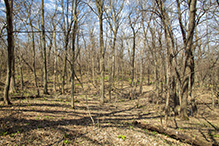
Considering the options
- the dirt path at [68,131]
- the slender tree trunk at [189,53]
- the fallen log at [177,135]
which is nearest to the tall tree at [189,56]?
the slender tree trunk at [189,53]

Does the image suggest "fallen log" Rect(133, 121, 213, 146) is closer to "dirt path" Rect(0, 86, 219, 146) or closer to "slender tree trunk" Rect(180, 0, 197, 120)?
"dirt path" Rect(0, 86, 219, 146)

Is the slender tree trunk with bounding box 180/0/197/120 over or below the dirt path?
over

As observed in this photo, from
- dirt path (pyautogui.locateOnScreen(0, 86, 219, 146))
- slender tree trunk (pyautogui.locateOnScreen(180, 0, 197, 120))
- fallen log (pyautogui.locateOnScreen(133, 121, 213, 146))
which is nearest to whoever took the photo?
dirt path (pyautogui.locateOnScreen(0, 86, 219, 146))

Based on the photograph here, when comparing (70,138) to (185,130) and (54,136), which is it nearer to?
(54,136)

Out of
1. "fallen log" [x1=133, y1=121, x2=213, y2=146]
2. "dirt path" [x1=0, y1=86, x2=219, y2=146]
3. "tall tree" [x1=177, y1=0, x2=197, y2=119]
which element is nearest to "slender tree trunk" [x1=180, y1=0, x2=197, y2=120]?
"tall tree" [x1=177, y1=0, x2=197, y2=119]

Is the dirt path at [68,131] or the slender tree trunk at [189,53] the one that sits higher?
the slender tree trunk at [189,53]

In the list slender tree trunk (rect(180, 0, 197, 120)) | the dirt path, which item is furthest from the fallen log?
slender tree trunk (rect(180, 0, 197, 120))

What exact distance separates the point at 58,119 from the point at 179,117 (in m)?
7.06

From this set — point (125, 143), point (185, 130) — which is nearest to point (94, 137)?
point (125, 143)

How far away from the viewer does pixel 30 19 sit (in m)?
12.1

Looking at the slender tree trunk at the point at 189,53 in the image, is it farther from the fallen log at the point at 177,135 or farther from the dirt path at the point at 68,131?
the fallen log at the point at 177,135

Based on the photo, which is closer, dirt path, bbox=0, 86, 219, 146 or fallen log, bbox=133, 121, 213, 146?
dirt path, bbox=0, 86, 219, 146

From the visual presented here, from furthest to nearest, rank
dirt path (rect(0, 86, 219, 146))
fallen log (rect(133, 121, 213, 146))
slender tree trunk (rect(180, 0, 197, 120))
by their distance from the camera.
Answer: slender tree trunk (rect(180, 0, 197, 120)), fallen log (rect(133, 121, 213, 146)), dirt path (rect(0, 86, 219, 146))

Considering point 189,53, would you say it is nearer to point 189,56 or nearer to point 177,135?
point 189,56
